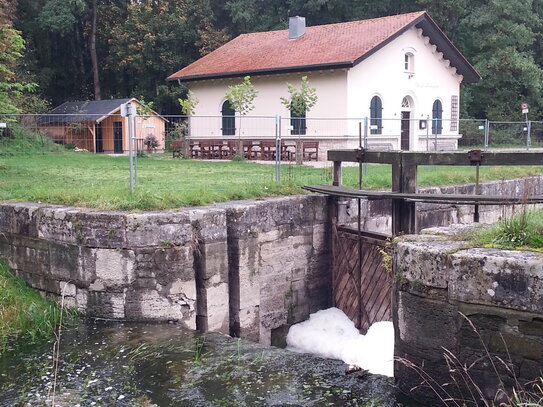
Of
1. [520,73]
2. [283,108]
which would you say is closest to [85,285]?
[283,108]

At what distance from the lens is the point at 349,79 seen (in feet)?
76.7

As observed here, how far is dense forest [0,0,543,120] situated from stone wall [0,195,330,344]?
25163 millimetres

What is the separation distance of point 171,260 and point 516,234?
4380mm

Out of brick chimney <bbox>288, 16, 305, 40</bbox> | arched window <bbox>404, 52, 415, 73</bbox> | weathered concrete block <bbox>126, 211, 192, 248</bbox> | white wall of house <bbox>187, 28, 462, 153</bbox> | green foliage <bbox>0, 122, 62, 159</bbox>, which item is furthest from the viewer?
brick chimney <bbox>288, 16, 305, 40</bbox>

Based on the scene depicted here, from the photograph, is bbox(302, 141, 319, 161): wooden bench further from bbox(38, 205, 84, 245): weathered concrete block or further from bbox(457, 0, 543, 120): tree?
bbox(457, 0, 543, 120): tree

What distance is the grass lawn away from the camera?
29.8 ft

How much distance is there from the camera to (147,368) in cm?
650

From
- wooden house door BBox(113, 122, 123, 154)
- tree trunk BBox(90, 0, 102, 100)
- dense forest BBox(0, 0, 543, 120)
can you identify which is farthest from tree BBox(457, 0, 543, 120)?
tree trunk BBox(90, 0, 102, 100)

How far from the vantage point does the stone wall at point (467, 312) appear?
485 centimetres

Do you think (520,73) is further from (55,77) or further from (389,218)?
(55,77)

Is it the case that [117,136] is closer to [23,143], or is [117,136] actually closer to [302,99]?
[23,143]

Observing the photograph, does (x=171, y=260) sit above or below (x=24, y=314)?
above

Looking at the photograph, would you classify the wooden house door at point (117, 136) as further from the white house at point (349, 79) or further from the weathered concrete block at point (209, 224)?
the weathered concrete block at point (209, 224)

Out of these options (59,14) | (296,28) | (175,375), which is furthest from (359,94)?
(59,14)
